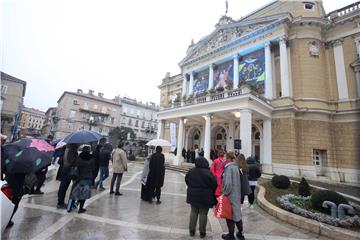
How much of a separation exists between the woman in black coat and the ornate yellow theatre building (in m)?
10.1

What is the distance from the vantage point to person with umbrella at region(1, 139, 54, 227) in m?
4.05

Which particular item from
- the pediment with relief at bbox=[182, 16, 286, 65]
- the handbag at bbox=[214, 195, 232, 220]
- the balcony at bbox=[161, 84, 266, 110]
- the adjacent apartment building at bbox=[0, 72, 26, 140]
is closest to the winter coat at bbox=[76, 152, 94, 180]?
the handbag at bbox=[214, 195, 232, 220]

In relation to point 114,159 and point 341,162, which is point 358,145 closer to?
point 341,162

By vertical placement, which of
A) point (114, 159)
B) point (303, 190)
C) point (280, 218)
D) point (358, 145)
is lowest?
point (280, 218)

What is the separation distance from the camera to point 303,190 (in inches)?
303

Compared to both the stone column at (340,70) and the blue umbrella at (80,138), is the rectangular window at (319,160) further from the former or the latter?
the blue umbrella at (80,138)

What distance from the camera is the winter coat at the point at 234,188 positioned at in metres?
4.11

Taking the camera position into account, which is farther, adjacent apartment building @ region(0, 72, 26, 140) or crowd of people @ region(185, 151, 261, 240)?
adjacent apartment building @ region(0, 72, 26, 140)

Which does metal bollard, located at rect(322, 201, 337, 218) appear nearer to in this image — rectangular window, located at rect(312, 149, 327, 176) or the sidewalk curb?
the sidewalk curb

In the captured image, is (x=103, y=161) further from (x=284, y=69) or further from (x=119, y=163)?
(x=284, y=69)

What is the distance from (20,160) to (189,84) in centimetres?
2350

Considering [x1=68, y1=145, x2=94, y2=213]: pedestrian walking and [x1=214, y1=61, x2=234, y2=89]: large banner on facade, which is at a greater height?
[x1=214, y1=61, x2=234, y2=89]: large banner on facade

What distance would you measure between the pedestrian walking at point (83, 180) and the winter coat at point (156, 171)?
2094 millimetres

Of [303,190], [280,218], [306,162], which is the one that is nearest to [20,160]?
[280,218]
